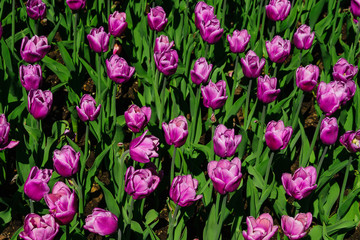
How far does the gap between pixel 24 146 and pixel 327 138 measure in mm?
1401

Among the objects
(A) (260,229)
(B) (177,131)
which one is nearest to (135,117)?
(B) (177,131)

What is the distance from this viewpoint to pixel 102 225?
1.65 m

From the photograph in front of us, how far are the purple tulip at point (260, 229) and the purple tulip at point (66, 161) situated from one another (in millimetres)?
683

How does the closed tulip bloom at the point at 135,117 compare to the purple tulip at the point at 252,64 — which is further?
the purple tulip at the point at 252,64

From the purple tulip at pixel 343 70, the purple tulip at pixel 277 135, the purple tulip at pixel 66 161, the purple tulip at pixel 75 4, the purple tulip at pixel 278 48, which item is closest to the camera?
the purple tulip at pixel 66 161

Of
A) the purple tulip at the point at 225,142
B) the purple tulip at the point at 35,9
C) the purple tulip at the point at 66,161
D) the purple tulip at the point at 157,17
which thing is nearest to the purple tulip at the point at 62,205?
the purple tulip at the point at 66,161

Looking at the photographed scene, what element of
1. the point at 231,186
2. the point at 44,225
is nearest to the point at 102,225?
the point at 44,225

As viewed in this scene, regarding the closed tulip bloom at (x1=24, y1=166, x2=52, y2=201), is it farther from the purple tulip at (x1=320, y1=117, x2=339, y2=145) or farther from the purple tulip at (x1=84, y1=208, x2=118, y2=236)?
the purple tulip at (x1=320, y1=117, x2=339, y2=145)

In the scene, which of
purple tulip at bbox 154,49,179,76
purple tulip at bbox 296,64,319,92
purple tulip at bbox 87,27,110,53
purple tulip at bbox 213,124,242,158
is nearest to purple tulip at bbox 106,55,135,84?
purple tulip at bbox 154,49,179,76

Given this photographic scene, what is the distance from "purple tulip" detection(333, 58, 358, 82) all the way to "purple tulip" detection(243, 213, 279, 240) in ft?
3.44

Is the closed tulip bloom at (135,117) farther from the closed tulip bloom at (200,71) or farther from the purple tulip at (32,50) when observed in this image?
the purple tulip at (32,50)

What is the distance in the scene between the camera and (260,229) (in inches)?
68.2

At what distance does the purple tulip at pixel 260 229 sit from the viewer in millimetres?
1714

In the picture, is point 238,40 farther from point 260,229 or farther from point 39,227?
point 39,227
